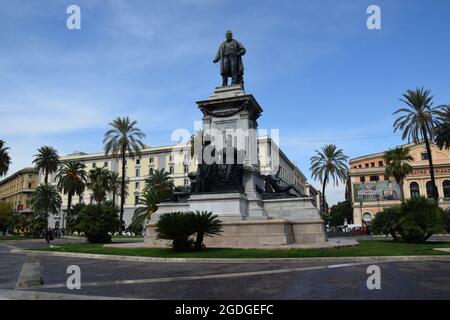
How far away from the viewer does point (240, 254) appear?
14.6 m

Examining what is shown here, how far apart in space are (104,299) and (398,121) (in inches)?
1949

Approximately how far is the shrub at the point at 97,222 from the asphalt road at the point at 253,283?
16625mm

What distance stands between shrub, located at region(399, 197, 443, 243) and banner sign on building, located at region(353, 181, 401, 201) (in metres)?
63.8

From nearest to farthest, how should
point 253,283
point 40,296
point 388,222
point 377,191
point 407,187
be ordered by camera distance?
point 40,296
point 253,283
point 388,222
point 377,191
point 407,187

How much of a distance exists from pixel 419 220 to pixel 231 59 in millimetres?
15732

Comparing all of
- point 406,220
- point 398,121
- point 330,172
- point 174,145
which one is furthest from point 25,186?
point 406,220

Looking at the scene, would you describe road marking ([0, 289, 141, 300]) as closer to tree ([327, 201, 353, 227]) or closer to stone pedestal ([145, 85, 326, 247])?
stone pedestal ([145, 85, 326, 247])

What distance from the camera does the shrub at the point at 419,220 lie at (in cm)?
2167

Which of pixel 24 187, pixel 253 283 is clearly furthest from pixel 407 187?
pixel 24 187

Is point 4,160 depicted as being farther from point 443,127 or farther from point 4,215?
point 443,127

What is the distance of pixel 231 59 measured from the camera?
26.0m

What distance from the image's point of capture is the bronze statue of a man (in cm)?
2597

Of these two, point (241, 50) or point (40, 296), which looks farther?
point (241, 50)
